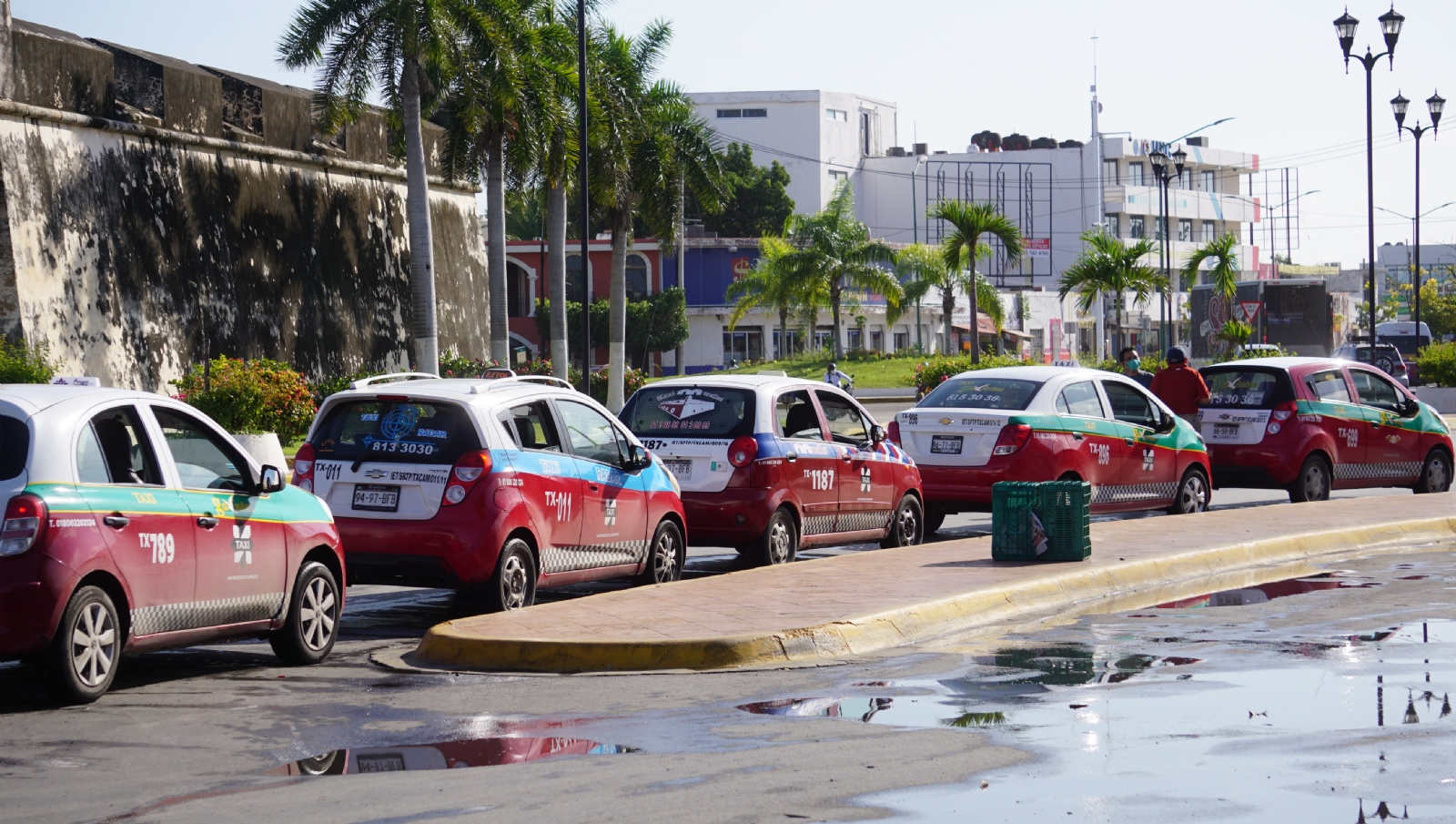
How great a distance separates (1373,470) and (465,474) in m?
12.7

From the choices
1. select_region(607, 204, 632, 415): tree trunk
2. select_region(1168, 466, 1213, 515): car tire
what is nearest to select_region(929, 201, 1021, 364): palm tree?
select_region(607, 204, 632, 415): tree trunk

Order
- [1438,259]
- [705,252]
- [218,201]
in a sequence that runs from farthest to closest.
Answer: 1. [1438,259]
2. [705,252]
3. [218,201]

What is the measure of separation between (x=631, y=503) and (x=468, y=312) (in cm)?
3222

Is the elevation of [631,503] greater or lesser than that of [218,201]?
lesser

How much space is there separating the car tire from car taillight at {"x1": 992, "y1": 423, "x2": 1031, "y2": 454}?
294 centimetres

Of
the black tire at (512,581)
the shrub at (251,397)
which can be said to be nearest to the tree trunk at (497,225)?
the shrub at (251,397)

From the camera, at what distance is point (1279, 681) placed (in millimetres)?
7949

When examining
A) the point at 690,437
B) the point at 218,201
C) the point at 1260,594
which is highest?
the point at 218,201

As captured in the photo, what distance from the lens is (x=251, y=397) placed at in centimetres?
2605

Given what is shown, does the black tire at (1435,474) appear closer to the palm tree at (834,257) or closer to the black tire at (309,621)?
the black tire at (309,621)

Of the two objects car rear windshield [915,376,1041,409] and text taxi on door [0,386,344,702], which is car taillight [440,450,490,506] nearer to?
text taxi on door [0,386,344,702]

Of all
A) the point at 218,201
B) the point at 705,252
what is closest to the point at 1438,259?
the point at 705,252

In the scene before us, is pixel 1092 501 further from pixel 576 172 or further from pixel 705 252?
pixel 705 252

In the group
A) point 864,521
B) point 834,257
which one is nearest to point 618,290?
point 834,257
